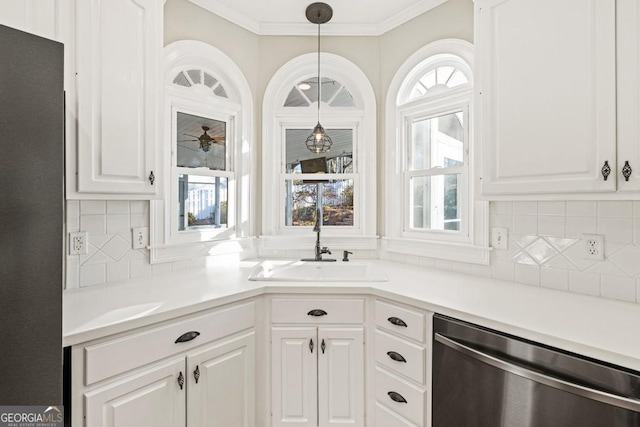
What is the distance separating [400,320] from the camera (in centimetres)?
157

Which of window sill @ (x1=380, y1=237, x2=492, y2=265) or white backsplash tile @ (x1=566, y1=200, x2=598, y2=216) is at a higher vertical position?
white backsplash tile @ (x1=566, y1=200, x2=598, y2=216)

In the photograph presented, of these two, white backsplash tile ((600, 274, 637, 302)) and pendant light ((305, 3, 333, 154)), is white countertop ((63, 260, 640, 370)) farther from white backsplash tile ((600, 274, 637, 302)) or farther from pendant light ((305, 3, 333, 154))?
pendant light ((305, 3, 333, 154))

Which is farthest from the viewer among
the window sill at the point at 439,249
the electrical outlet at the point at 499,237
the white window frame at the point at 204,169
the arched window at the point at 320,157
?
the arched window at the point at 320,157

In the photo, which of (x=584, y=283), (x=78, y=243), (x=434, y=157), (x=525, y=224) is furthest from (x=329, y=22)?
(x=584, y=283)

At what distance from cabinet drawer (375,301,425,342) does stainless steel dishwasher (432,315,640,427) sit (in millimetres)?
80

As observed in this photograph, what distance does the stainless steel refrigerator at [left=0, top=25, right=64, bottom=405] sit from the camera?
80 centimetres

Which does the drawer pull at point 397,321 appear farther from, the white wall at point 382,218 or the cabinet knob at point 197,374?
the cabinet knob at point 197,374

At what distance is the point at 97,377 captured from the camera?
119 centimetres

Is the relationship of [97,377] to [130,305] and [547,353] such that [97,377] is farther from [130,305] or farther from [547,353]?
[547,353]

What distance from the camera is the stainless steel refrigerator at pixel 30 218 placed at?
796 mm

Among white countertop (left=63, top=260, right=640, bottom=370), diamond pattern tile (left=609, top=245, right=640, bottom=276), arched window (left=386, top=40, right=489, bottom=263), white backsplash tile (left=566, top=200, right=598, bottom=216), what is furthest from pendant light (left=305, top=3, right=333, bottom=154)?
diamond pattern tile (left=609, top=245, right=640, bottom=276)

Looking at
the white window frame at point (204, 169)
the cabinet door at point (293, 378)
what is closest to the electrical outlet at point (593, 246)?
the cabinet door at point (293, 378)

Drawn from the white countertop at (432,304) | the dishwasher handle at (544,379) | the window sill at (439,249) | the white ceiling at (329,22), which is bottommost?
the dishwasher handle at (544,379)

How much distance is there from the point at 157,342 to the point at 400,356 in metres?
1.08
